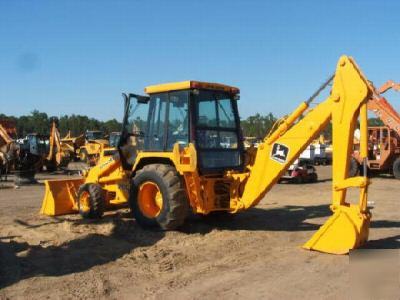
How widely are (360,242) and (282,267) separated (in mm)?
1185

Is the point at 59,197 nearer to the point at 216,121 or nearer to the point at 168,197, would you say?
the point at 168,197

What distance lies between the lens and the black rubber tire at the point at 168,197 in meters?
8.29

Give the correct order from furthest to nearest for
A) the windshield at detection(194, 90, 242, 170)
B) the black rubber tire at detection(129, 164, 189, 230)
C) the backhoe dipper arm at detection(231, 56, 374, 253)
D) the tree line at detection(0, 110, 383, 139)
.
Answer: the tree line at detection(0, 110, 383, 139) < the windshield at detection(194, 90, 242, 170) < the black rubber tire at detection(129, 164, 189, 230) < the backhoe dipper arm at detection(231, 56, 374, 253)

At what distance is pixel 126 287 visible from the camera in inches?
222

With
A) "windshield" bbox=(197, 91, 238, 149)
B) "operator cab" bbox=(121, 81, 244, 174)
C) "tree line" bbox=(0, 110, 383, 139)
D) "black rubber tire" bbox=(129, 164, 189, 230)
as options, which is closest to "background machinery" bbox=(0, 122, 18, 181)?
"operator cab" bbox=(121, 81, 244, 174)

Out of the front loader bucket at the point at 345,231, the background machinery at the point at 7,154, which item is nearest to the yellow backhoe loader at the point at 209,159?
the front loader bucket at the point at 345,231

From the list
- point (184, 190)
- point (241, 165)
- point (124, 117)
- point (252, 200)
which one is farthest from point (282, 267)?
point (124, 117)

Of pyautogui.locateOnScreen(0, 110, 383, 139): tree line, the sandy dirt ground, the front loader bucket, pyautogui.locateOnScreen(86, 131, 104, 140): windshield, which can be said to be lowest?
the sandy dirt ground

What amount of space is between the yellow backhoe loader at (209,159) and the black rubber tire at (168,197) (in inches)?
0.7

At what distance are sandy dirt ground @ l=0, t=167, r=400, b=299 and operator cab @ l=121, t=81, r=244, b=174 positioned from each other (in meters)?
1.45

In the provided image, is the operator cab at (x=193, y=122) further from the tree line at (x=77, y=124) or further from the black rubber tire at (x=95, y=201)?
the tree line at (x=77, y=124)

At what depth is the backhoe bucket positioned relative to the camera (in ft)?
34.0

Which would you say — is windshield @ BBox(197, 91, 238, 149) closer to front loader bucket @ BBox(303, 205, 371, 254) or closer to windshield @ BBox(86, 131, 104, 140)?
front loader bucket @ BBox(303, 205, 371, 254)

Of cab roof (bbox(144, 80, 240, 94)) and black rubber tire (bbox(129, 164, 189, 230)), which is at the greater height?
cab roof (bbox(144, 80, 240, 94))
